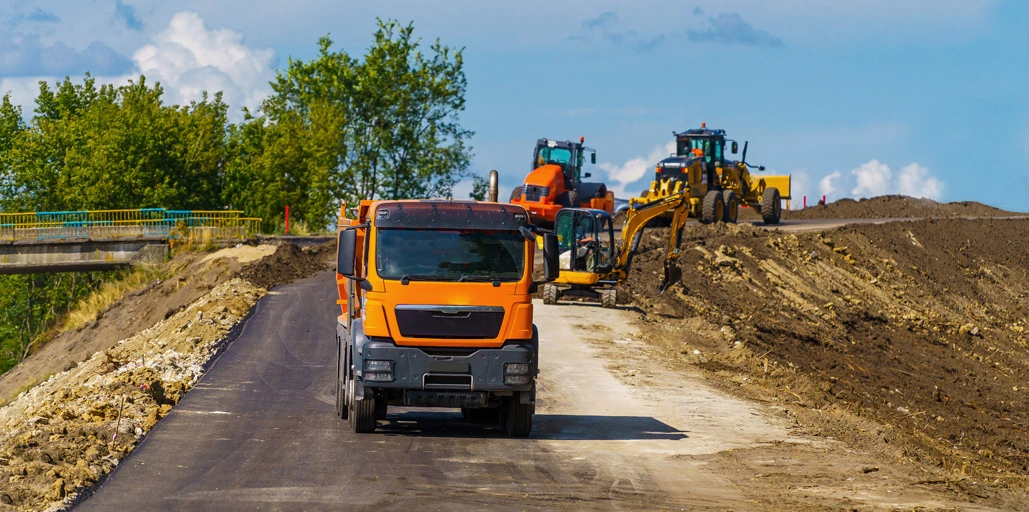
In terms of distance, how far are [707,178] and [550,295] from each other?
15.2 m

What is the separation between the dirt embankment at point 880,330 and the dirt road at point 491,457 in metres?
1.23

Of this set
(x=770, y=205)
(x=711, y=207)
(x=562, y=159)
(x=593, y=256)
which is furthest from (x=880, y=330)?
(x=770, y=205)

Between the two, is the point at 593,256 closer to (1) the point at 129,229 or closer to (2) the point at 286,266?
(2) the point at 286,266

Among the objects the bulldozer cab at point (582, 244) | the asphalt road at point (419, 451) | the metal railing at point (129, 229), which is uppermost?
the metal railing at point (129, 229)

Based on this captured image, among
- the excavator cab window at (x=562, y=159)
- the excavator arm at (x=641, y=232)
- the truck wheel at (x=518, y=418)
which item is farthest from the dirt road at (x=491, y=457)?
the excavator cab window at (x=562, y=159)

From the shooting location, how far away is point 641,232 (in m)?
31.4

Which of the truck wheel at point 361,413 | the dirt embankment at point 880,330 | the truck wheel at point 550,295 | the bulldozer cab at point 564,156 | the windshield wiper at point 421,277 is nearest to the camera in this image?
the windshield wiper at point 421,277

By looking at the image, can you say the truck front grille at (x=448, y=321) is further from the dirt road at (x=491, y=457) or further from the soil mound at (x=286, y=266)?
the soil mound at (x=286, y=266)

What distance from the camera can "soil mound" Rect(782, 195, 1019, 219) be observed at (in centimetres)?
5925

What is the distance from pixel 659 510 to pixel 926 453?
6753mm

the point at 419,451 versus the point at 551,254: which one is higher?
the point at 551,254

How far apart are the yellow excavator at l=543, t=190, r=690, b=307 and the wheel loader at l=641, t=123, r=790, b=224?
1119 cm

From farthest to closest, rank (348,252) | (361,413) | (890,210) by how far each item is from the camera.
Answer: (890,210), (361,413), (348,252)

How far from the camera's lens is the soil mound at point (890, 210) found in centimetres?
5925
